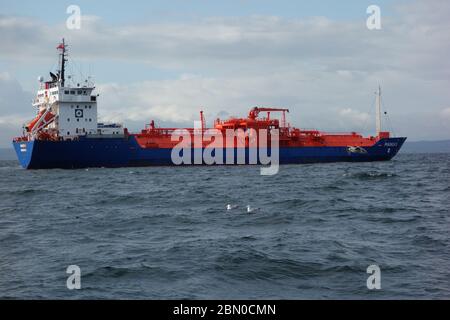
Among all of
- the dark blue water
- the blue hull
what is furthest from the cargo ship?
the dark blue water

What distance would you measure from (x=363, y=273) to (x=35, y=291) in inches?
295

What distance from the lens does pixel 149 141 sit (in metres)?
58.0

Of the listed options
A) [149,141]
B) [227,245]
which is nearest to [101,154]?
[149,141]

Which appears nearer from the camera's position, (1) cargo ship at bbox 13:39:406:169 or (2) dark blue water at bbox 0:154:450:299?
(2) dark blue water at bbox 0:154:450:299

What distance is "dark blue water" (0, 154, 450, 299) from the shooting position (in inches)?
458

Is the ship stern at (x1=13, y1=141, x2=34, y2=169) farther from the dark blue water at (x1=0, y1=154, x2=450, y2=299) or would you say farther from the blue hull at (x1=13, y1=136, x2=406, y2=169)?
the dark blue water at (x1=0, y1=154, x2=450, y2=299)

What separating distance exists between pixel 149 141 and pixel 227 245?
43.6 m

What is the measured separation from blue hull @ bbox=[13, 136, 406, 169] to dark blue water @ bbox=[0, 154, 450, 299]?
79.0ft

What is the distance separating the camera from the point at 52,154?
52812 millimetres

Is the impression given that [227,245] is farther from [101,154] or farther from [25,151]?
[25,151]

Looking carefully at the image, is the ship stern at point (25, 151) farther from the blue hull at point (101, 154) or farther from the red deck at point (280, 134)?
the red deck at point (280, 134)

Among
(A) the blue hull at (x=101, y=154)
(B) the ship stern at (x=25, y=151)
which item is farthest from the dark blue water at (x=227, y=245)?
(B) the ship stern at (x=25, y=151)

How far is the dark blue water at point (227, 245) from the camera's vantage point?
11.6 meters
